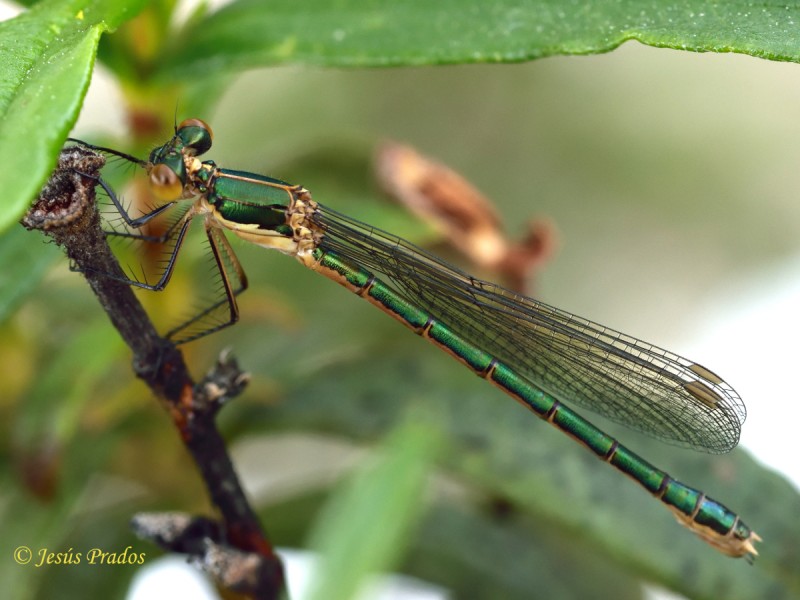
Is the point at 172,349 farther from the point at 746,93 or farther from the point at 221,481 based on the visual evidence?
the point at 746,93

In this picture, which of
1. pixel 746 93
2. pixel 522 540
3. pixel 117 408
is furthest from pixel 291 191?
pixel 746 93

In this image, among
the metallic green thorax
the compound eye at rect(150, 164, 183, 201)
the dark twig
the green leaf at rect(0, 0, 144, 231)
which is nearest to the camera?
the green leaf at rect(0, 0, 144, 231)

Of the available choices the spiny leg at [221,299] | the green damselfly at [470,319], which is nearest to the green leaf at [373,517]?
the green damselfly at [470,319]

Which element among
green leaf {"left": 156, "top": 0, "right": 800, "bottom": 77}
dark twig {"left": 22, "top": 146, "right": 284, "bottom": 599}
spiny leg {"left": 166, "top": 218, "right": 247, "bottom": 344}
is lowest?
dark twig {"left": 22, "top": 146, "right": 284, "bottom": 599}

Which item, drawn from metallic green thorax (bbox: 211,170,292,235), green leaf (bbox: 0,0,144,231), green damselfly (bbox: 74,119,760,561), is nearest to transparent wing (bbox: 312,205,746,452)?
green damselfly (bbox: 74,119,760,561)

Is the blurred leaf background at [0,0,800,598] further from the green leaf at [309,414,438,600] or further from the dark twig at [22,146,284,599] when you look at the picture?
the dark twig at [22,146,284,599]

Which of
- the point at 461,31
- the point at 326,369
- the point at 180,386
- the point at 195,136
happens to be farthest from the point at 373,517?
the point at 195,136
